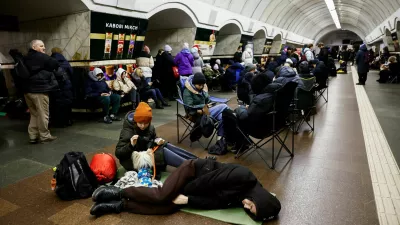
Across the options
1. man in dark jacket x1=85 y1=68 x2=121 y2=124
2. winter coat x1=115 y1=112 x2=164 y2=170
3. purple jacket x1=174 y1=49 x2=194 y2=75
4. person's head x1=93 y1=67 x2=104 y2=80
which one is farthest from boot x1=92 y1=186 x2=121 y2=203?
purple jacket x1=174 y1=49 x2=194 y2=75

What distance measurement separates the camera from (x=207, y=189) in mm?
2719

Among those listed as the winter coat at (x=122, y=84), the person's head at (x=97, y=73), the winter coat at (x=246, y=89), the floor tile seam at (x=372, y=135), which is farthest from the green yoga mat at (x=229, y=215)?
the winter coat at (x=122, y=84)

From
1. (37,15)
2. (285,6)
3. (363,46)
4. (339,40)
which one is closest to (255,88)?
(37,15)

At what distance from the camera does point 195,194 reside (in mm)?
2777

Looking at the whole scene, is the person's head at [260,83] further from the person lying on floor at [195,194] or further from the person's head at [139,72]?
the person's head at [139,72]

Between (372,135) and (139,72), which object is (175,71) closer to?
(139,72)

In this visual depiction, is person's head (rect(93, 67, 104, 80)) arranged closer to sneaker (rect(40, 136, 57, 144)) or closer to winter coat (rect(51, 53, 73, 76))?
winter coat (rect(51, 53, 73, 76))

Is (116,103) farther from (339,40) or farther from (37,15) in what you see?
(339,40)

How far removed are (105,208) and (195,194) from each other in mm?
869

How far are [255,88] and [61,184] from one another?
9.04ft

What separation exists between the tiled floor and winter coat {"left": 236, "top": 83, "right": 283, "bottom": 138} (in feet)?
1.65

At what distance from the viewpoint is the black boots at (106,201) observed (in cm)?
272

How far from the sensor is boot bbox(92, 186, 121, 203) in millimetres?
2750

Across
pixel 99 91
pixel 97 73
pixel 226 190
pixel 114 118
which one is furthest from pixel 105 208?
pixel 97 73
